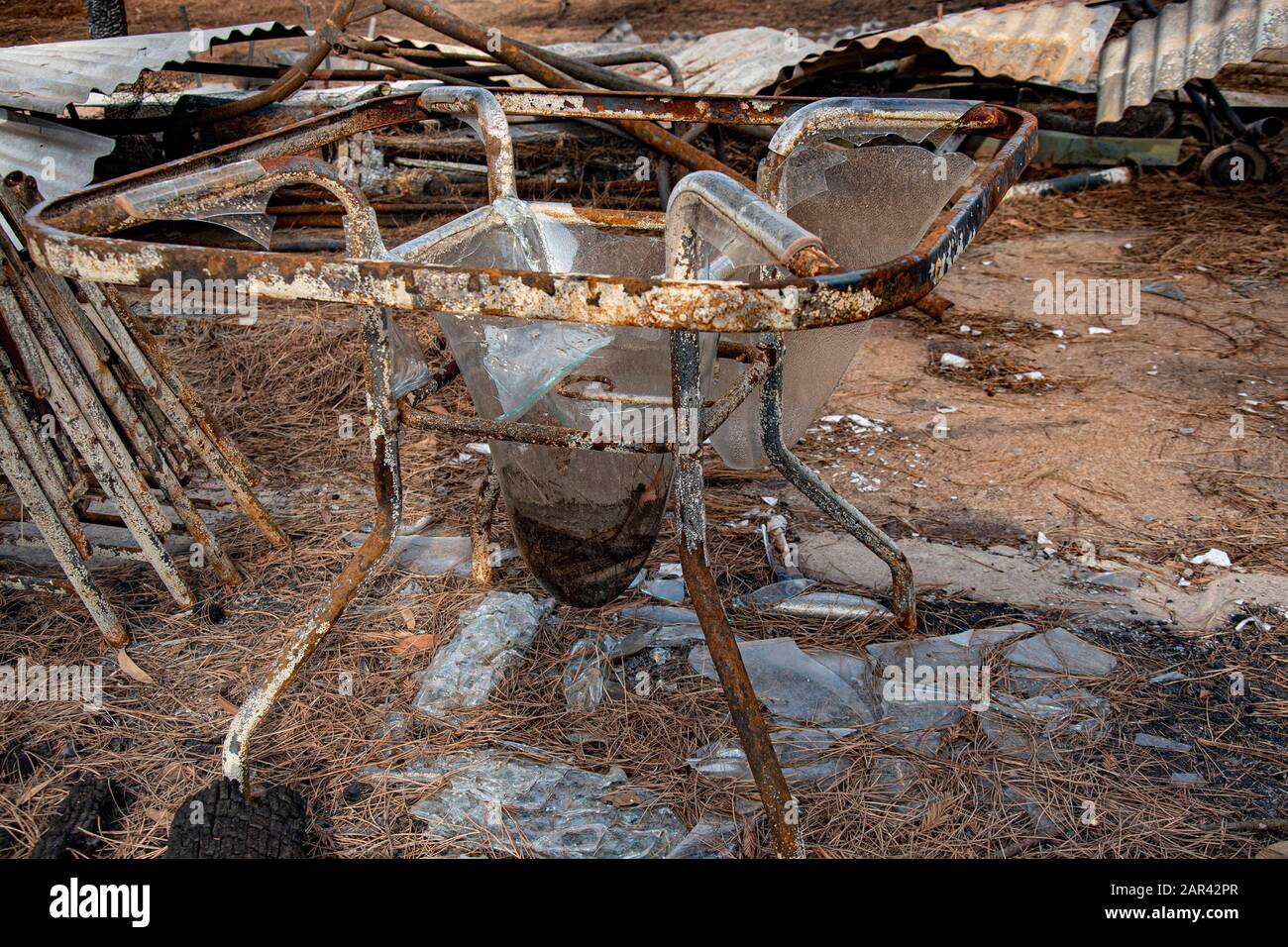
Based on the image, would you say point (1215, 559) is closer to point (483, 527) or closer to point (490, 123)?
point (483, 527)

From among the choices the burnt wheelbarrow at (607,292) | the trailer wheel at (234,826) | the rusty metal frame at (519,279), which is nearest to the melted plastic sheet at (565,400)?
the burnt wheelbarrow at (607,292)

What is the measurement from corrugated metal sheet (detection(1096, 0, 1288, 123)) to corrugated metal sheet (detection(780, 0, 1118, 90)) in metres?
0.15

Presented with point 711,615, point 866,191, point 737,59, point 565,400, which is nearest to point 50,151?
point 565,400

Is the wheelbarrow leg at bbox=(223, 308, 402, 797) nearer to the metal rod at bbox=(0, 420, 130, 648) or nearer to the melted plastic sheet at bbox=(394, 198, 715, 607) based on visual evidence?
the melted plastic sheet at bbox=(394, 198, 715, 607)

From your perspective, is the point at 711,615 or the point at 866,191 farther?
the point at 866,191

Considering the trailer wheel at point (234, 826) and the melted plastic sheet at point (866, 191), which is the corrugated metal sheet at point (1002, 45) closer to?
the melted plastic sheet at point (866, 191)

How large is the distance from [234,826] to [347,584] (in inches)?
18.7

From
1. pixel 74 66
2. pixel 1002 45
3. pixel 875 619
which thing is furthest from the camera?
pixel 1002 45

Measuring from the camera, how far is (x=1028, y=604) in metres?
2.52

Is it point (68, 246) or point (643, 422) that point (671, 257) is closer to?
point (643, 422)

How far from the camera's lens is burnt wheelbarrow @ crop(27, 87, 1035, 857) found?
4.20ft

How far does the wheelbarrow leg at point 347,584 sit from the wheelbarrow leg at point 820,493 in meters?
0.80

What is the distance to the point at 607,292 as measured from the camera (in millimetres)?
1202

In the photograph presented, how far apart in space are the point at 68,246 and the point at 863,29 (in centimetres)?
864
